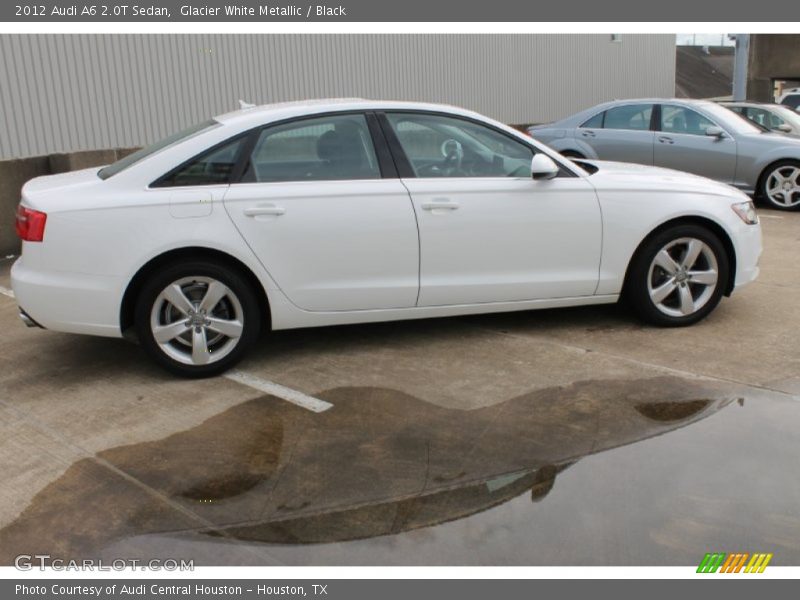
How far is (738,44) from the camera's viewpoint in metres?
16.7

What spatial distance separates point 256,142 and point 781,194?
Result: 758 centimetres

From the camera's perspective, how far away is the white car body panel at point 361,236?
4730 mm

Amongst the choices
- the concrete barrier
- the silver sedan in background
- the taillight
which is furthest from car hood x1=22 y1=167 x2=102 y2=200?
the silver sedan in background

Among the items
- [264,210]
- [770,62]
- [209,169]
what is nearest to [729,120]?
[264,210]

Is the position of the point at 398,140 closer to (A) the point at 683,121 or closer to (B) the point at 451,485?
(B) the point at 451,485

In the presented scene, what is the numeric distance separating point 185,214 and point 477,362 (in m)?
1.90

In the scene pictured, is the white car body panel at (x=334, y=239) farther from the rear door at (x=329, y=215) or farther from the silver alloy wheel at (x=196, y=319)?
the silver alloy wheel at (x=196, y=319)

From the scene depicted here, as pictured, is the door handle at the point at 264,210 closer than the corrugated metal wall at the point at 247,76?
Yes

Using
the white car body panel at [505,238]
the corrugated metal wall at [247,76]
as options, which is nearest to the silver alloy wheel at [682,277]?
the white car body panel at [505,238]

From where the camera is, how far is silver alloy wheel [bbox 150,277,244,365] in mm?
4820

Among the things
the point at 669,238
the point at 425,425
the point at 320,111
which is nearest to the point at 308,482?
the point at 425,425

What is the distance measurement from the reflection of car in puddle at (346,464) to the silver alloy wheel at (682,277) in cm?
101

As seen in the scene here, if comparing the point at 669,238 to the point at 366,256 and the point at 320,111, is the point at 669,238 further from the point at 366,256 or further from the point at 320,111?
the point at 320,111

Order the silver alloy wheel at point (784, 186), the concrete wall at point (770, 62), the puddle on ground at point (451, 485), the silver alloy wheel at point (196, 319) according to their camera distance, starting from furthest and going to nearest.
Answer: the concrete wall at point (770, 62)
the silver alloy wheel at point (784, 186)
the silver alloy wheel at point (196, 319)
the puddle on ground at point (451, 485)
